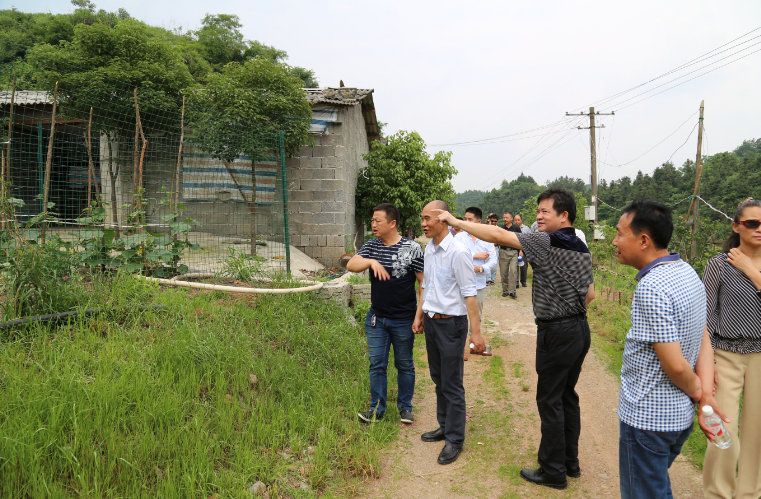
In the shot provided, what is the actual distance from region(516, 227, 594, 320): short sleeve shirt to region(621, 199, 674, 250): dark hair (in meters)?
0.82

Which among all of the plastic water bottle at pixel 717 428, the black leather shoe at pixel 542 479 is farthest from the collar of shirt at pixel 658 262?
the black leather shoe at pixel 542 479

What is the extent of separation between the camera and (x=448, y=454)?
339 cm

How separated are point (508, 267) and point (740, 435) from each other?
6.96 m

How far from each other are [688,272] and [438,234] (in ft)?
5.86

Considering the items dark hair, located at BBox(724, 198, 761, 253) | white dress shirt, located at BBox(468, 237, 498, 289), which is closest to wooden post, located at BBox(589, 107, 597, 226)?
white dress shirt, located at BBox(468, 237, 498, 289)

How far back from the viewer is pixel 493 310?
8469 mm

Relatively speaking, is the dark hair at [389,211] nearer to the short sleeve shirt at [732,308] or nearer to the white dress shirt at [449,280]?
the white dress shirt at [449,280]

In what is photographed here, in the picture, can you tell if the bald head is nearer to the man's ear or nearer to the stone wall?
the man's ear

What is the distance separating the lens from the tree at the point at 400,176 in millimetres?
13039

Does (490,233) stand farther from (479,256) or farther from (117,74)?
(117,74)

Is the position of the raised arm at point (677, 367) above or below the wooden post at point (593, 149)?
below

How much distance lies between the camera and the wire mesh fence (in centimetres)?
531

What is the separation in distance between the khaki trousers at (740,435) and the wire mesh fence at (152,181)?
5260mm

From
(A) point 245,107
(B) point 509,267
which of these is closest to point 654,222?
(A) point 245,107
